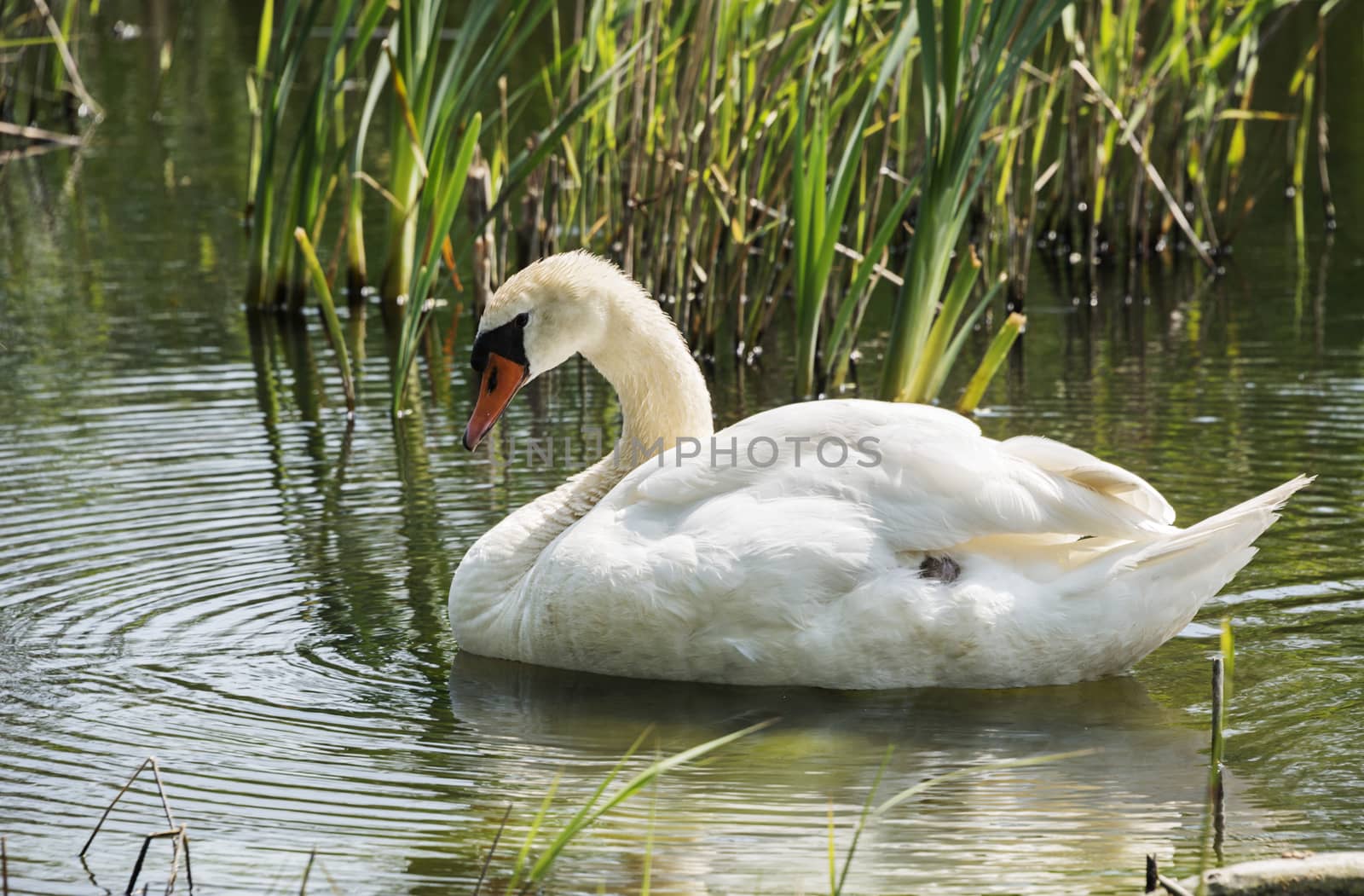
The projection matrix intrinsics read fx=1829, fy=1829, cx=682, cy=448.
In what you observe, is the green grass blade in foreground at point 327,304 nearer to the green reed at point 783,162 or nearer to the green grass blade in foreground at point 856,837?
the green reed at point 783,162

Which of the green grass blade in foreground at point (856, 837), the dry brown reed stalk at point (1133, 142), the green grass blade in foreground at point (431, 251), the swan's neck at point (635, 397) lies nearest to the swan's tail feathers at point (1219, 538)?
the green grass blade in foreground at point (856, 837)

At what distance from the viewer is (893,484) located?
202 inches

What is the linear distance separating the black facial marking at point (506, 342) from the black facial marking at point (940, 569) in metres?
1.68

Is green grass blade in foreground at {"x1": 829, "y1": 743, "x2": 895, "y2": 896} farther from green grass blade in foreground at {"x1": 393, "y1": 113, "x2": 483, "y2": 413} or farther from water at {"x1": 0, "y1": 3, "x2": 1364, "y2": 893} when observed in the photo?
green grass blade in foreground at {"x1": 393, "y1": 113, "x2": 483, "y2": 413}

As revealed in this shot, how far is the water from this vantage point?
4.02 m

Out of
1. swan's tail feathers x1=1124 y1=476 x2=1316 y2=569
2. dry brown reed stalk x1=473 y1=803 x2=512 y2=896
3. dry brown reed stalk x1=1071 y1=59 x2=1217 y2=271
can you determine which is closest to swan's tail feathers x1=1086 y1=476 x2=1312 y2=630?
swan's tail feathers x1=1124 y1=476 x2=1316 y2=569

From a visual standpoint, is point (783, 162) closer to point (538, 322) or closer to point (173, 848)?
point (538, 322)

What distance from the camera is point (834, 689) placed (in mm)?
5242

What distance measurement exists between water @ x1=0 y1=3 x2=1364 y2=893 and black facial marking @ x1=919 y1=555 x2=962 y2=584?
361 millimetres

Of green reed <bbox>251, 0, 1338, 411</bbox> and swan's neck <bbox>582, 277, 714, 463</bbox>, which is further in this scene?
green reed <bbox>251, 0, 1338, 411</bbox>

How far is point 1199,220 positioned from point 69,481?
8.31 meters

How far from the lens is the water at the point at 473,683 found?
13.2 feet

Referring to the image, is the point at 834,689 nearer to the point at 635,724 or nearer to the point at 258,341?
the point at 635,724

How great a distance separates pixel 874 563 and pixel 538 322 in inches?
62.6
